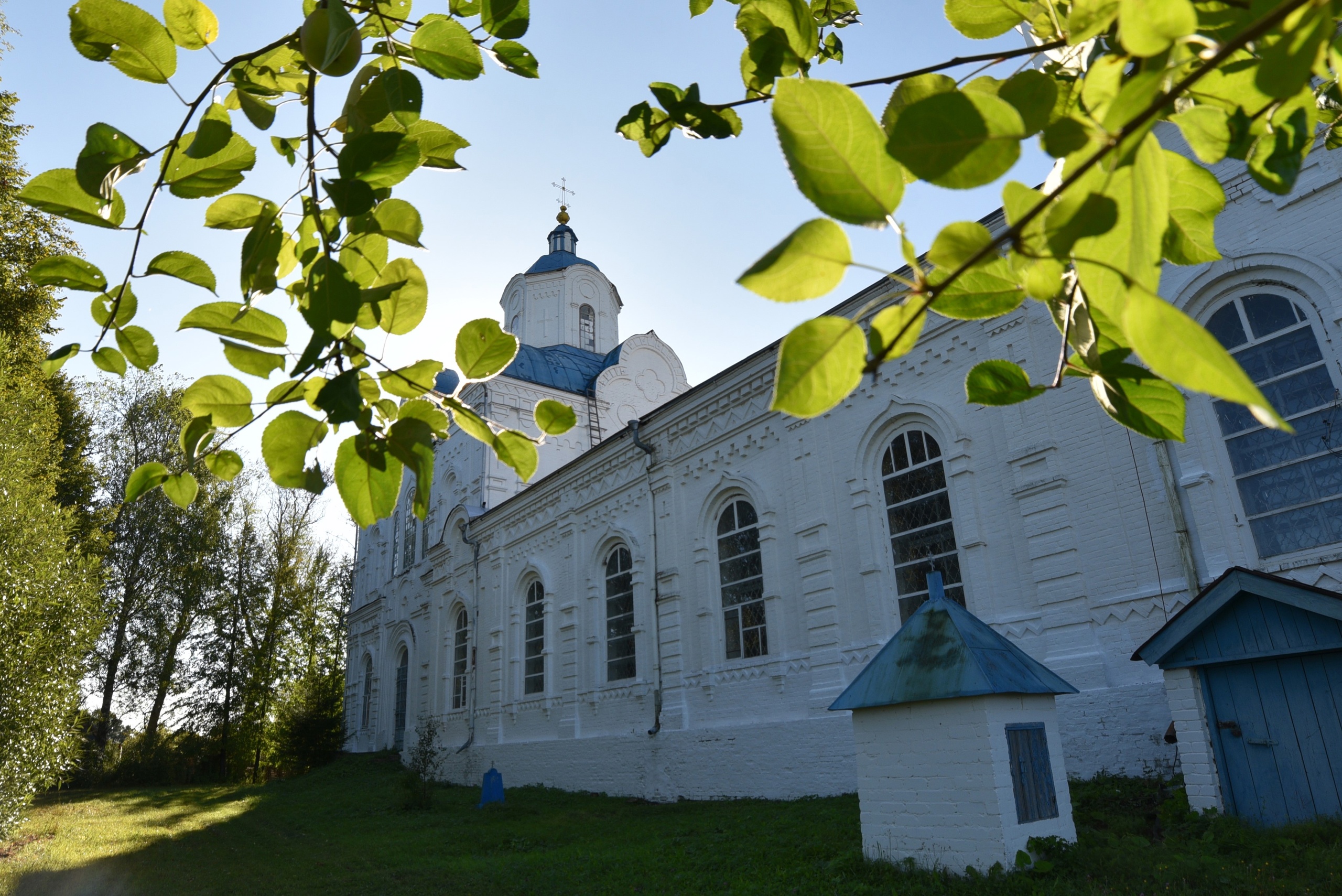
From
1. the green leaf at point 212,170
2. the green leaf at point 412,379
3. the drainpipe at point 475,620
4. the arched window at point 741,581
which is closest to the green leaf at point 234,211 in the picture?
the green leaf at point 212,170

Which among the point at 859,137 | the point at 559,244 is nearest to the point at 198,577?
the point at 559,244

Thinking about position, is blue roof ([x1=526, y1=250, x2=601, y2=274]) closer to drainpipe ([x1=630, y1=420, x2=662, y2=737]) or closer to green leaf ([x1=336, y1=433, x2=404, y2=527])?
drainpipe ([x1=630, y1=420, x2=662, y2=737])

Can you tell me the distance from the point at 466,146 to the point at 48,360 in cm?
69

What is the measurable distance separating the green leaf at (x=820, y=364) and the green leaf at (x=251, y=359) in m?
0.77

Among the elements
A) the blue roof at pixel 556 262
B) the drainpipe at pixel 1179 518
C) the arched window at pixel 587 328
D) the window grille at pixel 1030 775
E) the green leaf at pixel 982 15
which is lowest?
the window grille at pixel 1030 775

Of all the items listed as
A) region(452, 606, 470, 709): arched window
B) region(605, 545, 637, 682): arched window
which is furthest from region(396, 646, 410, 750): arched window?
region(605, 545, 637, 682): arched window

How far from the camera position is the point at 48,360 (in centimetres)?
121

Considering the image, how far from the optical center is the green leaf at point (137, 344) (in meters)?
1.37

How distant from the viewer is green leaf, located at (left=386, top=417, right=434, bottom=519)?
3.41 ft

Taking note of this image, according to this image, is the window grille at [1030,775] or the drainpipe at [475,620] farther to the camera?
the drainpipe at [475,620]

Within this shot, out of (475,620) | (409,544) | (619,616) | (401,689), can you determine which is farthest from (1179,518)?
(401,689)

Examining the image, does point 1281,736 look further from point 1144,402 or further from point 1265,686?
point 1144,402

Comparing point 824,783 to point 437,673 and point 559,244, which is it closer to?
point 437,673

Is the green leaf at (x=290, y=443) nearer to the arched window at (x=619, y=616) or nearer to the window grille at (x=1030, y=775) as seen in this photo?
the window grille at (x=1030, y=775)
